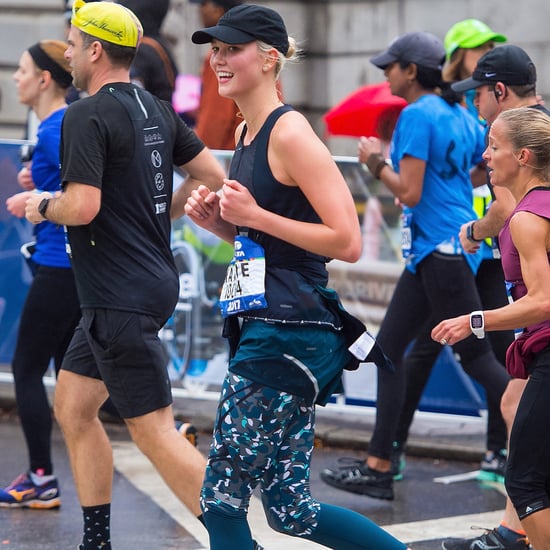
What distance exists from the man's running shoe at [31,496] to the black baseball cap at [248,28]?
267 cm

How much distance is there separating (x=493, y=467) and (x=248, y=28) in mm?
3314

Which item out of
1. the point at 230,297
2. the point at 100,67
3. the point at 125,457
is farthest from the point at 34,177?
the point at 230,297

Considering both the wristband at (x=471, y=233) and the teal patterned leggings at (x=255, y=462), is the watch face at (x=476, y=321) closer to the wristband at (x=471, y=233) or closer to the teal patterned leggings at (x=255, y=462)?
the teal patterned leggings at (x=255, y=462)

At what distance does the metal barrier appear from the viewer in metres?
7.49

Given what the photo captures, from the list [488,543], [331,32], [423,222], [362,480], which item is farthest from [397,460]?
[331,32]

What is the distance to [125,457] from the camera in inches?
273

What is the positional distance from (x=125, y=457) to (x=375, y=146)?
2.05 metres

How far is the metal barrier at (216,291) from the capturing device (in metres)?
7.49

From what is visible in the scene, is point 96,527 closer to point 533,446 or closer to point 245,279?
point 245,279

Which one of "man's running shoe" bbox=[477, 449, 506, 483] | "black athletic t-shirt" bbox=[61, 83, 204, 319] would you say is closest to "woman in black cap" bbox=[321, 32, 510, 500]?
"man's running shoe" bbox=[477, 449, 506, 483]

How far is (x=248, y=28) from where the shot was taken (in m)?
3.98

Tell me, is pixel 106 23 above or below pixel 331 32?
above

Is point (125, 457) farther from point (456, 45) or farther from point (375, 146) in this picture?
point (456, 45)

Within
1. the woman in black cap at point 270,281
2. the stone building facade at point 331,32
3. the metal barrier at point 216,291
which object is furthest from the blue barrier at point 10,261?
the stone building facade at point 331,32
